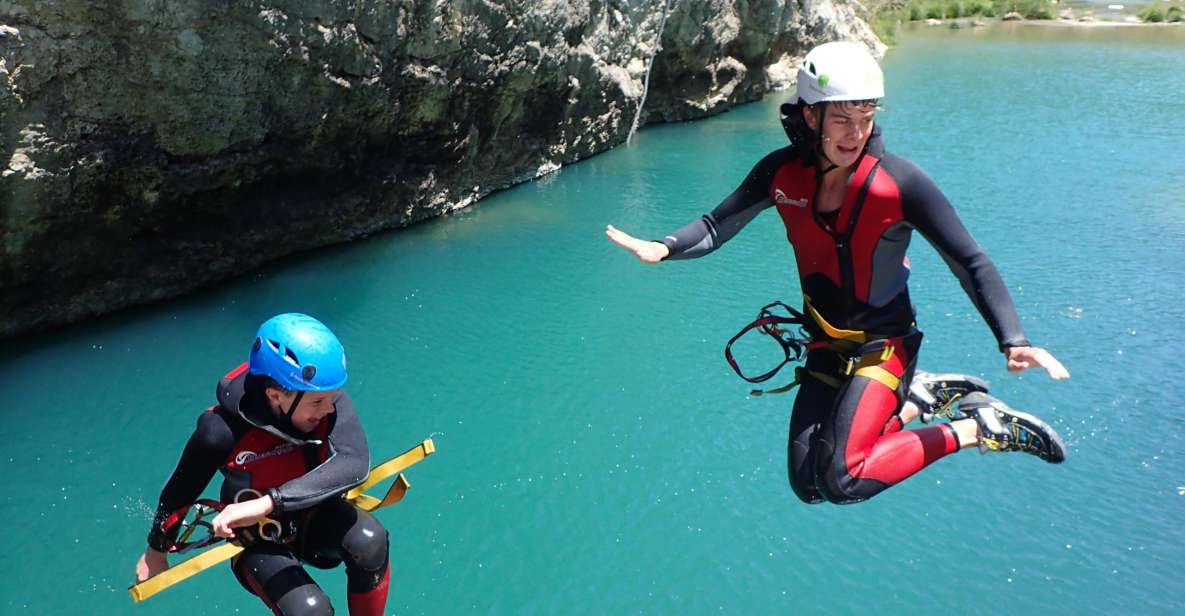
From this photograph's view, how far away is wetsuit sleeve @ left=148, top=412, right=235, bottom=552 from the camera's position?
3.47m

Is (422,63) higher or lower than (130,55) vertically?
lower

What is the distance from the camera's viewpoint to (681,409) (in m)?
Answer: 8.06

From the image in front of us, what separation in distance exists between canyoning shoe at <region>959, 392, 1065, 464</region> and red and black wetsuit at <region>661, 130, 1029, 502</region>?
20cm

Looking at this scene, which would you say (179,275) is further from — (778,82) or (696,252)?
(778,82)

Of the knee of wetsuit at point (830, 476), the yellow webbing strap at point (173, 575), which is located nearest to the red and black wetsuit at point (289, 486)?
the yellow webbing strap at point (173, 575)

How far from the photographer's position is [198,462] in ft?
11.5

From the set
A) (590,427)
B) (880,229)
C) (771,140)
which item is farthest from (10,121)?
(771,140)

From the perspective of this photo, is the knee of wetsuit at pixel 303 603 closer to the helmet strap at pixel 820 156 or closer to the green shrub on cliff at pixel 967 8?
the helmet strap at pixel 820 156

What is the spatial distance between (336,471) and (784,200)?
92.2 inches

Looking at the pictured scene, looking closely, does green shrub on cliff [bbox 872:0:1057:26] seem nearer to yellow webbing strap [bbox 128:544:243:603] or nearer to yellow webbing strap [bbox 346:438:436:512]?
yellow webbing strap [bbox 346:438:436:512]

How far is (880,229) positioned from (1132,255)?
9267mm

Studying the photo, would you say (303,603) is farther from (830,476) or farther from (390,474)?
(830,476)

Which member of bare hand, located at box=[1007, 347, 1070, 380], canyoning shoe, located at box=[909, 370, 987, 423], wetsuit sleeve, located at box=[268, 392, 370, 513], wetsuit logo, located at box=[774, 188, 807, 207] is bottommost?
canyoning shoe, located at box=[909, 370, 987, 423]

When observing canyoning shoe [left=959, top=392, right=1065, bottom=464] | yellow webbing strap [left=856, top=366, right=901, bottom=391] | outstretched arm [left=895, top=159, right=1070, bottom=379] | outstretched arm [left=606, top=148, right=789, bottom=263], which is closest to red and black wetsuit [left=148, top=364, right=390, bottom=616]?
outstretched arm [left=606, top=148, right=789, bottom=263]
